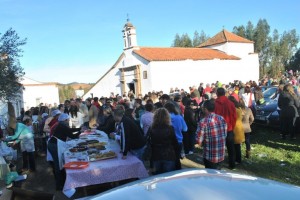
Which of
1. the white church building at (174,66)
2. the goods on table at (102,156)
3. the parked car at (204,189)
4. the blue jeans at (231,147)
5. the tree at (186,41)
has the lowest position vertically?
the blue jeans at (231,147)

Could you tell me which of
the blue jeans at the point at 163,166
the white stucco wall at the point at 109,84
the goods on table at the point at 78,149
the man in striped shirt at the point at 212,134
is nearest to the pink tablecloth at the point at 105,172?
the blue jeans at the point at 163,166

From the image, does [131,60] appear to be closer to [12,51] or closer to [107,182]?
[12,51]

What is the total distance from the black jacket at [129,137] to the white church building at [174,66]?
3453cm

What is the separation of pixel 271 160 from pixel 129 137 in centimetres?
453

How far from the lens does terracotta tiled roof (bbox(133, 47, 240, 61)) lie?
42.4 m

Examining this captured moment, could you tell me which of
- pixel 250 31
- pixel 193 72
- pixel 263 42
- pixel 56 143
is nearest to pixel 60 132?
pixel 56 143

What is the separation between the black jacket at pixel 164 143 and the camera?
6164 mm

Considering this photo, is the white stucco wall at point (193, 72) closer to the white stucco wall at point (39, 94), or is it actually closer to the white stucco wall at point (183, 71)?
the white stucco wall at point (183, 71)

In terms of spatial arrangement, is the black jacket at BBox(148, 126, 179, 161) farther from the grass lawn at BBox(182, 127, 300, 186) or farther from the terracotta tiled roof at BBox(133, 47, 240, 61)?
the terracotta tiled roof at BBox(133, 47, 240, 61)

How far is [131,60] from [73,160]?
3959 centimetres

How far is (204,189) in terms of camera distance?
6.61 ft

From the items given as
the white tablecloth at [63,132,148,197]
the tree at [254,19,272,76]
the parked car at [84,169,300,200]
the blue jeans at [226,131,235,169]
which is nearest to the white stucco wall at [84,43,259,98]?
the tree at [254,19,272,76]

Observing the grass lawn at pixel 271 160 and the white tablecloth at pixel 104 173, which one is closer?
the white tablecloth at pixel 104 173

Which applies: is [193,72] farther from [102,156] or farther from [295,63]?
[102,156]
